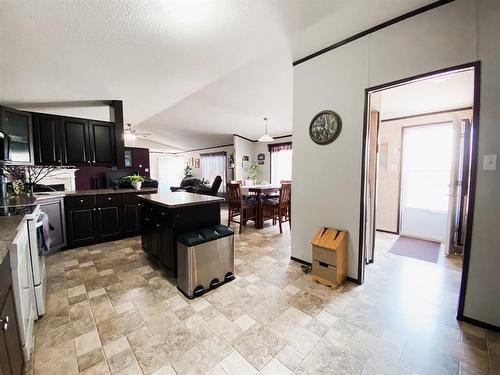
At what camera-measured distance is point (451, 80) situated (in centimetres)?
246

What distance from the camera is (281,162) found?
660cm

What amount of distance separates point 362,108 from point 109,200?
147 inches

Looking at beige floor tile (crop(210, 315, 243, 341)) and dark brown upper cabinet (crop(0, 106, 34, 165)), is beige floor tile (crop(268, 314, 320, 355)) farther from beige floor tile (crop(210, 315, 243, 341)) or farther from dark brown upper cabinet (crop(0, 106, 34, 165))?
dark brown upper cabinet (crop(0, 106, 34, 165))

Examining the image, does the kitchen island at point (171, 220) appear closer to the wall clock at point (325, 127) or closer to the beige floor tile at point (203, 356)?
the beige floor tile at point (203, 356)

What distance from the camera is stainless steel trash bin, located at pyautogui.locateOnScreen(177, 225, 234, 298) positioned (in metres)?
1.98

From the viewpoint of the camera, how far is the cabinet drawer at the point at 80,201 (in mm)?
3063

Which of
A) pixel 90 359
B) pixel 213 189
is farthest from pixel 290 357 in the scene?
pixel 213 189

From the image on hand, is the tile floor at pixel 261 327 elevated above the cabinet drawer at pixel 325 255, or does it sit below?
below

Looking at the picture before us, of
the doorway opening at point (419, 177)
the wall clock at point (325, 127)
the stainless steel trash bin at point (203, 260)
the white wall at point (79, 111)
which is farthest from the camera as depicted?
the white wall at point (79, 111)

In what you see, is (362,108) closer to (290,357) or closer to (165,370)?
(290,357)

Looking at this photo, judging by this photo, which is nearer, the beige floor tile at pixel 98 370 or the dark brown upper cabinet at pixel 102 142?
the beige floor tile at pixel 98 370

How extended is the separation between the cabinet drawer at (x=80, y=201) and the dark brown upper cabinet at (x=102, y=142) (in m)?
0.58

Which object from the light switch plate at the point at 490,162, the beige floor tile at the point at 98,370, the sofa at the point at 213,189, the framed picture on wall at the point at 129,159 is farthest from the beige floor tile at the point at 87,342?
the framed picture on wall at the point at 129,159

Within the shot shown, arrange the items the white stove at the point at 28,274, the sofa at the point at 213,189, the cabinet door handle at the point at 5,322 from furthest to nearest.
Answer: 1. the sofa at the point at 213,189
2. the white stove at the point at 28,274
3. the cabinet door handle at the point at 5,322
